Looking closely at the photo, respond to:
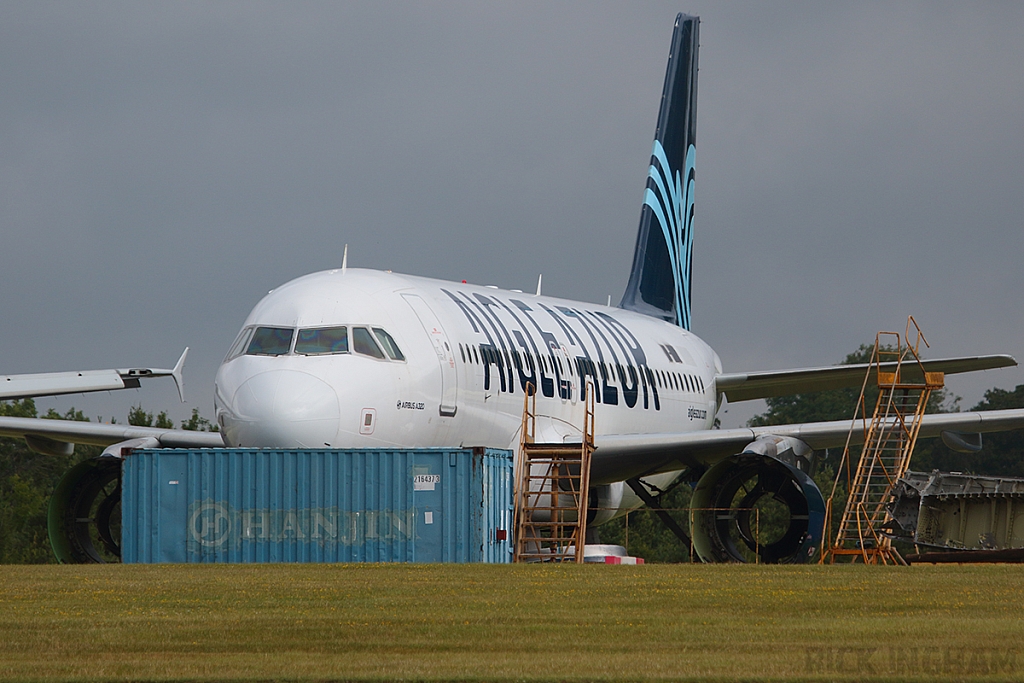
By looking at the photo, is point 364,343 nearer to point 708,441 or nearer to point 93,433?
point 708,441

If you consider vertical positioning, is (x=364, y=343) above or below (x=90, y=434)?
above

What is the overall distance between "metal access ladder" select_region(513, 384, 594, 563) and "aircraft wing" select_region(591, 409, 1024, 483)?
73cm

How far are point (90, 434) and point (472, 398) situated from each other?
21.9 feet

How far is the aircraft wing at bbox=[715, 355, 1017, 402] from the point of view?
2691cm

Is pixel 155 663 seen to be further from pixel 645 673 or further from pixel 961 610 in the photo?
pixel 961 610

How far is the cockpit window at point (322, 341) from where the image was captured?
20203 millimetres

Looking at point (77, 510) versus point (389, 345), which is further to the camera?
point (77, 510)

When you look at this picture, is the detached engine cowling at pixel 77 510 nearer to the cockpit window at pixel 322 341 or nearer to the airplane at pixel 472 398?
the airplane at pixel 472 398

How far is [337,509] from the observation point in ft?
63.6

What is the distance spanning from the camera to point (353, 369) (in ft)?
65.4

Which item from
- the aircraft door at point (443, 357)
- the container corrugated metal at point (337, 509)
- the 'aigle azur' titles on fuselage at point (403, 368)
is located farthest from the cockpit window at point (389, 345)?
the container corrugated metal at point (337, 509)

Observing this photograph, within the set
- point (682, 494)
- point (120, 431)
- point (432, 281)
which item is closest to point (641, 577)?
point (432, 281)

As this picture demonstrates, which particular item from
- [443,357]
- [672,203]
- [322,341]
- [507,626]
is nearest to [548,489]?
[443,357]

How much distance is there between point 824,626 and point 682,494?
71.1m
